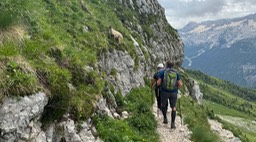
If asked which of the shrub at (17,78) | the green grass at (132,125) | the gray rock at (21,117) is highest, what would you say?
the shrub at (17,78)

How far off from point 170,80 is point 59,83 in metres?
7.53

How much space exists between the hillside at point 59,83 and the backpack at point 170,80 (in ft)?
7.72

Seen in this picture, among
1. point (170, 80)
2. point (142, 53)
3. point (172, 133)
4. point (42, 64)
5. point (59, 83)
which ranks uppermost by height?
point (42, 64)

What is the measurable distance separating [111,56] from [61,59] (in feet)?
33.7

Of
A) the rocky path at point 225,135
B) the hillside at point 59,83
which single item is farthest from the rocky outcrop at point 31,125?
the rocky path at point 225,135

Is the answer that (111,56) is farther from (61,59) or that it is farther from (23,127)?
(23,127)

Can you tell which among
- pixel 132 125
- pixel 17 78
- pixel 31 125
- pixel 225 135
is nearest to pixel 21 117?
pixel 31 125

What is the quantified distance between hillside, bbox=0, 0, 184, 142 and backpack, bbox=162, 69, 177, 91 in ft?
7.72

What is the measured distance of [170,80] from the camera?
18.0m

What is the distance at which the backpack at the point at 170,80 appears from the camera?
59.1 feet

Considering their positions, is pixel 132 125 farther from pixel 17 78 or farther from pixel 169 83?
pixel 17 78

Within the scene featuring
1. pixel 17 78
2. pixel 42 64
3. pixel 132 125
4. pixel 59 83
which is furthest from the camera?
pixel 132 125

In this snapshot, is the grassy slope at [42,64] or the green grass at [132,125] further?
the green grass at [132,125]

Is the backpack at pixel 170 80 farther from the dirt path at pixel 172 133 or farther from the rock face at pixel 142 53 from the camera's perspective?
the rock face at pixel 142 53
